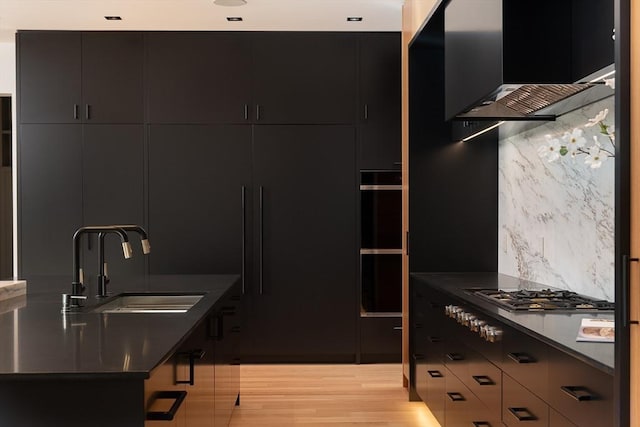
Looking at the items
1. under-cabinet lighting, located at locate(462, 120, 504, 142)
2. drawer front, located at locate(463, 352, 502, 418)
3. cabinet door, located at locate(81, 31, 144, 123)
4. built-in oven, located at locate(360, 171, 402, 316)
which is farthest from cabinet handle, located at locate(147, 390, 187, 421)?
cabinet door, located at locate(81, 31, 144, 123)

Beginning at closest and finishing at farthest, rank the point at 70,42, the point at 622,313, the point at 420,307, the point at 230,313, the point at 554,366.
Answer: the point at 622,313, the point at 554,366, the point at 230,313, the point at 420,307, the point at 70,42

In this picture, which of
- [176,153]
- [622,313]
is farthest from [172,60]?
[622,313]

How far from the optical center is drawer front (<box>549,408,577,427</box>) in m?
2.09

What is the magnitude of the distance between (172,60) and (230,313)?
2.57 metres

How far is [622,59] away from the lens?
1.68m

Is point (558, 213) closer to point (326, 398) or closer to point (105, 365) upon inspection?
point (326, 398)

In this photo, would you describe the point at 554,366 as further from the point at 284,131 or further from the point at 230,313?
the point at 284,131

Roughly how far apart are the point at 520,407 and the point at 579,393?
0.58m

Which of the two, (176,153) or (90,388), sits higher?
(176,153)

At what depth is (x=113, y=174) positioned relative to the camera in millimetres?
5625

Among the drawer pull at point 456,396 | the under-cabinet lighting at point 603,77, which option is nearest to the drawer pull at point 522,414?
the drawer pull at point 456,396

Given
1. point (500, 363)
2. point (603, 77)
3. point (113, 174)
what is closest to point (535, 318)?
point (500, 363)

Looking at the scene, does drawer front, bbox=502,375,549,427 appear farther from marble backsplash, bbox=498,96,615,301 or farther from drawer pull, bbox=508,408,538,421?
marble backsplash, bbox=498,96,615,301

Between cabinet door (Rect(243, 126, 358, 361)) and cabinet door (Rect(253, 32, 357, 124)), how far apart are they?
151 mm
